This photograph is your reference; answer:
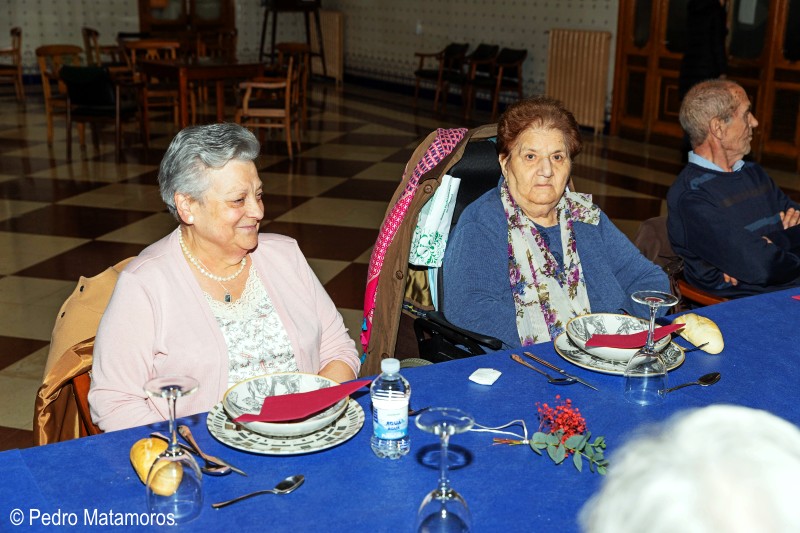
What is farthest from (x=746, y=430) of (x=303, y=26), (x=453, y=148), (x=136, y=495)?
(x=303, y=26)

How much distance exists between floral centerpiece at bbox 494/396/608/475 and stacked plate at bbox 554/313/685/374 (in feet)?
1.11

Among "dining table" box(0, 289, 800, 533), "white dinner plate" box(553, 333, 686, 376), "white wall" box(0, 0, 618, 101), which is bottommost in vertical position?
"dining table" box(0, 289, 800, 533)

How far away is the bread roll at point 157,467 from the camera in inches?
54.7

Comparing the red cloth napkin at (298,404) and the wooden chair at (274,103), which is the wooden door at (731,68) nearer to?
the wooden chair at (274,103)

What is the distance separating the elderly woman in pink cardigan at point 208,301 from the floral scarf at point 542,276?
0.59 m

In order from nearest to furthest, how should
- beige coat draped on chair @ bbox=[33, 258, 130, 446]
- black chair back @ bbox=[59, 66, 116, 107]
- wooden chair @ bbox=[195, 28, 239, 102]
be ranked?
beige coat draped on chair @ bbox=[33, 258, 130, 446] → black chair back @ bbox=[59, 66, 116, 107] → wooden chair @ bbox=[195, 28, 239, 102]

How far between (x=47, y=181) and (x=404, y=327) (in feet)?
17.1

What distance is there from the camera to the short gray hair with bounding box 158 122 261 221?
208 cm

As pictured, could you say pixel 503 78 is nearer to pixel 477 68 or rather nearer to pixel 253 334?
pixel 477 68

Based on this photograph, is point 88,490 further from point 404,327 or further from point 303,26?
point 303,26

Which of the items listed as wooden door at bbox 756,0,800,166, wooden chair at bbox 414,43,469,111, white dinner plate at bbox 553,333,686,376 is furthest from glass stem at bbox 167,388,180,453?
wooden chair at bbox 414,43,469,111

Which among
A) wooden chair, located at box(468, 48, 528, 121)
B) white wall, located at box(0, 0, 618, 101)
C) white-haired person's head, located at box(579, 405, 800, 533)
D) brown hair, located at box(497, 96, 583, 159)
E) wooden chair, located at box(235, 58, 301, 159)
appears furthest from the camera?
white wall, located at box(0, 0, 618, 101)

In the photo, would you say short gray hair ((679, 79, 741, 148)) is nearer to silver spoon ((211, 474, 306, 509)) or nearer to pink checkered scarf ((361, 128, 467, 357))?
pink checkered scarf ((361, 128, 467, 357))

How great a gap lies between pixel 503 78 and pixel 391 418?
9065mm
